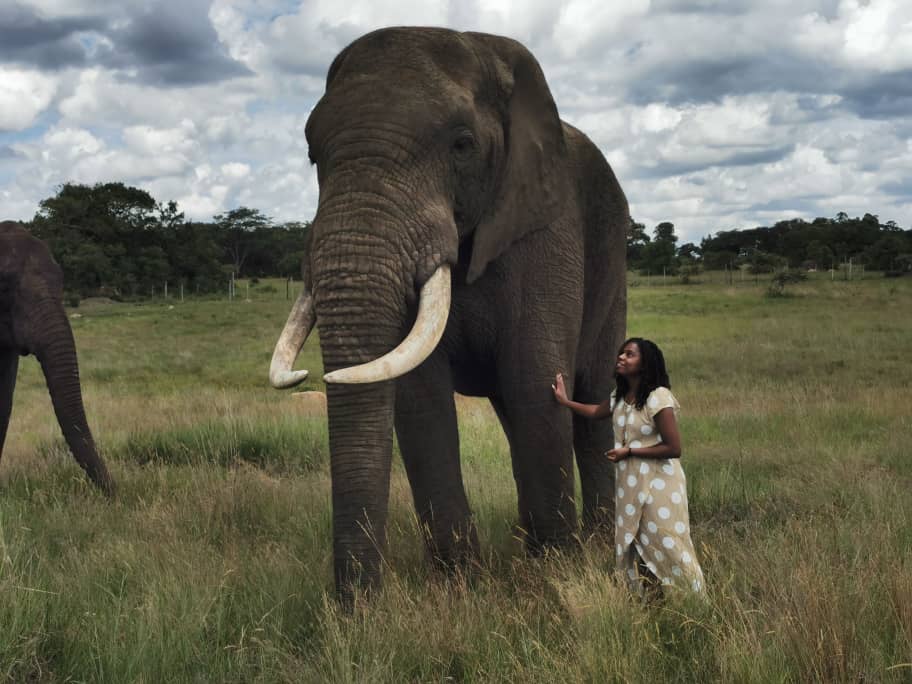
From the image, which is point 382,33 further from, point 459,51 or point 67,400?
point 67,400

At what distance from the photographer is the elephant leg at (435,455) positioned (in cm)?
533

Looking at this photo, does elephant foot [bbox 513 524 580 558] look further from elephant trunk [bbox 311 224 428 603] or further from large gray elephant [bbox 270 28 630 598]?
elephant trunk [bbox 311 224 428 603]

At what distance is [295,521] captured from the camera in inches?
269

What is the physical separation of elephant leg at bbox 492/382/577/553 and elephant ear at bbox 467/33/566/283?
834 millimetres

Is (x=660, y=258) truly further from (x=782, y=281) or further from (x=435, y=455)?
(x=435, y=455)

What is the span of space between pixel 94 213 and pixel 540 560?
185 feet

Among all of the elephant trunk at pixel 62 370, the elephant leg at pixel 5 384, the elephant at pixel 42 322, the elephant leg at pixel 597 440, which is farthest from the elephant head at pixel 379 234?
the elephant leg at pixel 5 384

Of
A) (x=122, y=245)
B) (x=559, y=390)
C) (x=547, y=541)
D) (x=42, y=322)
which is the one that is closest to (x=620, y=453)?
(x=559, y=390)

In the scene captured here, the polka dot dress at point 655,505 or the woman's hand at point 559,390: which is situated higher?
the woman's hand at point 559,390

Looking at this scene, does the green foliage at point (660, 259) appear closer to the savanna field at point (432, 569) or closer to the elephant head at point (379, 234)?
the savanna field at point (432, 569)

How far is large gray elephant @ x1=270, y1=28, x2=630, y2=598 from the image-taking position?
4.34 m

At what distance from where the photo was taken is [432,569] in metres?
5.46

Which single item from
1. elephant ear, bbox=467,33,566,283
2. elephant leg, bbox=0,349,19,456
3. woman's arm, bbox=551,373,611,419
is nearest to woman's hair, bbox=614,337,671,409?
woman's arm, bbox=551,373,611,419

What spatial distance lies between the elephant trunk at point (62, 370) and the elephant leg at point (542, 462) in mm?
4532
